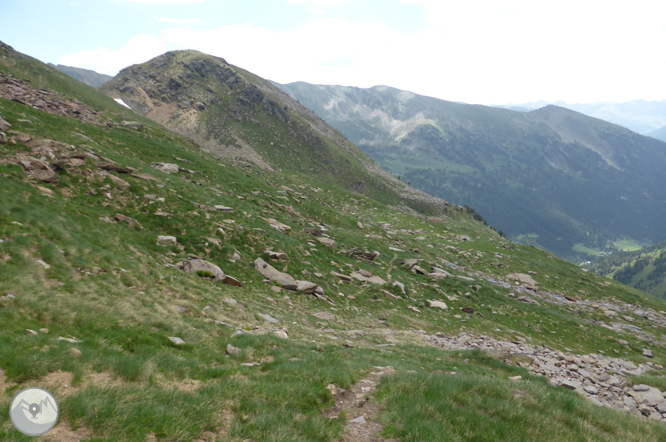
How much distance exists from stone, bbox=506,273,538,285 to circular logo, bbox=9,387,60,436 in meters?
58.6

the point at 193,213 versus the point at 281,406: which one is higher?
the point at 193,213

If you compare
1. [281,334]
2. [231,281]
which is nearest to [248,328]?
[281,334]

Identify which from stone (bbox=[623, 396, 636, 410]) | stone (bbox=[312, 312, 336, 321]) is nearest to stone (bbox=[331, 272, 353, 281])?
stone (bbox=[312, 312, 336, 321])

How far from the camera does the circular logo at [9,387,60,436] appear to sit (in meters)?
4.04

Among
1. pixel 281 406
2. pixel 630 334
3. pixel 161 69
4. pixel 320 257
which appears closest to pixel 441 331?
pixel 320 257

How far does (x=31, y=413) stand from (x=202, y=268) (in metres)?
17.1

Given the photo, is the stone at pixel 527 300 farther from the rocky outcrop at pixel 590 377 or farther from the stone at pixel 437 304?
the stone at pixel 437 304

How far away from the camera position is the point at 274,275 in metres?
23.8

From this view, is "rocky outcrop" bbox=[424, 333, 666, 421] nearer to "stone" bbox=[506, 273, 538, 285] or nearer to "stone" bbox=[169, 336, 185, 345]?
"stone" bbox=[169, 336, 185, 345]

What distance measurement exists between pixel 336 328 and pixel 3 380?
1644cm

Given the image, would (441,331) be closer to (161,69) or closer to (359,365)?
(359,365)

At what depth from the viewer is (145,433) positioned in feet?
17.0

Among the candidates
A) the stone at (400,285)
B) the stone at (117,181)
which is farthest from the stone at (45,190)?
the stone at (400,285)

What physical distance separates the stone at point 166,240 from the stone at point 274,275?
6.37m
